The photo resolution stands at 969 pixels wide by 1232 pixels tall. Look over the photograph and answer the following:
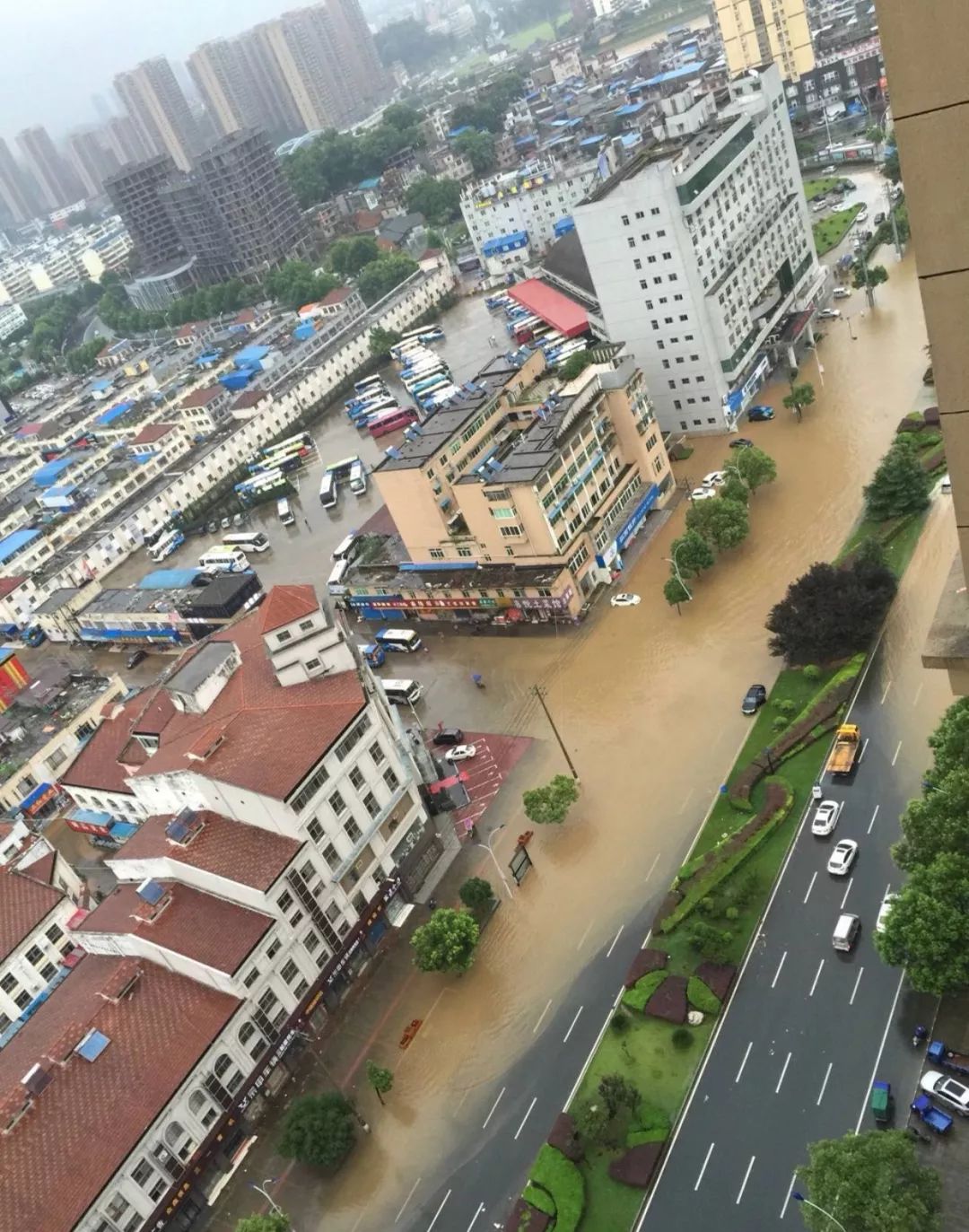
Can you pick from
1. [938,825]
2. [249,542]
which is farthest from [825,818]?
[249,542]

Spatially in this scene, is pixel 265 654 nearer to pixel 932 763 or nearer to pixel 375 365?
pixel 932 763

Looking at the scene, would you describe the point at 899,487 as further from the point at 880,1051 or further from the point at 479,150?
the point at 479,150

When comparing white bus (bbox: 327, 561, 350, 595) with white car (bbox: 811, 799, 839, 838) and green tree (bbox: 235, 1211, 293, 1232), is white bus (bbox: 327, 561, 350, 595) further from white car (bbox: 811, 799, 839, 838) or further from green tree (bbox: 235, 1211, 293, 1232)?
green tree (bbox: 235, 1211, 293, 1232)

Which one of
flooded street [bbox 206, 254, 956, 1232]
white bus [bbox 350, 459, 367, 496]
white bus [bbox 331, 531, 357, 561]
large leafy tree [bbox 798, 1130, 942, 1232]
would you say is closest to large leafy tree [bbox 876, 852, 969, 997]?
large leafy tree [bbox 798, 1130, 942, 1232]

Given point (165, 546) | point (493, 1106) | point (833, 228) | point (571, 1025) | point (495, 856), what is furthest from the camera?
point (833, 228)

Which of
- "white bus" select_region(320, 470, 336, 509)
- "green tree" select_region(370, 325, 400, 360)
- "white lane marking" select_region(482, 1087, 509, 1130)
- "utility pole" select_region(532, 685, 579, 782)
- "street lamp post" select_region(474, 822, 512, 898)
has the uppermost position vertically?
"green tree" select_region(370, 325, 400, 360)

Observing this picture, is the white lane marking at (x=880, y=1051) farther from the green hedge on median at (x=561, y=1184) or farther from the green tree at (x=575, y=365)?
the green tree at (x=575, y=365)
